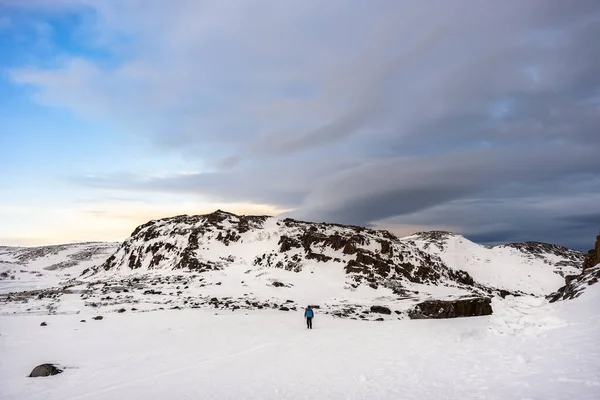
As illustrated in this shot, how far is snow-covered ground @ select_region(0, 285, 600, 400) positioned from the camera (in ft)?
41.6

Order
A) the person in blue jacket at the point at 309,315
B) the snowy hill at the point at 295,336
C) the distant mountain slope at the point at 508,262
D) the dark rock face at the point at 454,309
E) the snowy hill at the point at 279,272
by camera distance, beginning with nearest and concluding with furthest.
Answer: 1. the snowy hill at the point at 295,336
2. the person in blue jacket at the point at 309,315
3. the dark rock face at the point at 454,309
4. the snowy hill at the point at 279,272
5. the distant mountain slope at the point at 508,262

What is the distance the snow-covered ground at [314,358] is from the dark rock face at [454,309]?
33.1ft

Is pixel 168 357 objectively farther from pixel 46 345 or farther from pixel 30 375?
pixel 46 345

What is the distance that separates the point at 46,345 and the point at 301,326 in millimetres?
16962

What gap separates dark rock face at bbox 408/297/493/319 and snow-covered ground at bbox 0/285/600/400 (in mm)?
10096

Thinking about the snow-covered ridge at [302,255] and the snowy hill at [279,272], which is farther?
the snow-covered ridge at [302,255]

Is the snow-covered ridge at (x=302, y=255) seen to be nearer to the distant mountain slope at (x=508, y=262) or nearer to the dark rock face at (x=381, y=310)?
the distant mountain slope at (x=508, y=262)

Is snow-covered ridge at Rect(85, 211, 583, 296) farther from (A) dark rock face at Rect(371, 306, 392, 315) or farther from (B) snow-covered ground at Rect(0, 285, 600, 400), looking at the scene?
(B) snow-covered ground at Rect(0, 285, 600, 400)

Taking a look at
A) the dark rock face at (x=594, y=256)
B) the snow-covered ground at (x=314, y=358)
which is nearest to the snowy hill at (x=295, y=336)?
the snow-covered ground at (x=314, y=358)

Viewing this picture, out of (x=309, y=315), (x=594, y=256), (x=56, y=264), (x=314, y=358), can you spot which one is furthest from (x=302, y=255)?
(x=56, y=264)

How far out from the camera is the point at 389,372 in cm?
1498

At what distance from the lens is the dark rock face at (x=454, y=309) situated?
3722 cm

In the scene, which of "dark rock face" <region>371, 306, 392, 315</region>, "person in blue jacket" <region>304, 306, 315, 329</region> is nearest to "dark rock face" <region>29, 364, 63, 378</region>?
"person in blue jacket" <region>304, 306, 315, 329</region>

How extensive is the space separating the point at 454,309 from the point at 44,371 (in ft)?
114
